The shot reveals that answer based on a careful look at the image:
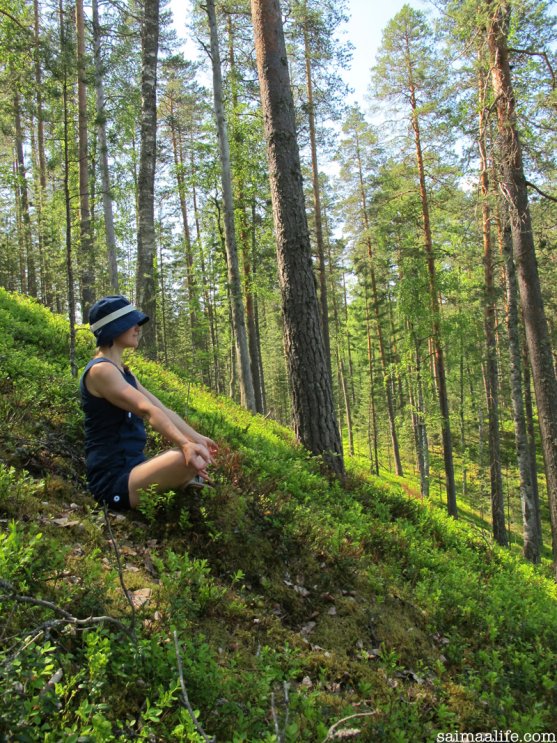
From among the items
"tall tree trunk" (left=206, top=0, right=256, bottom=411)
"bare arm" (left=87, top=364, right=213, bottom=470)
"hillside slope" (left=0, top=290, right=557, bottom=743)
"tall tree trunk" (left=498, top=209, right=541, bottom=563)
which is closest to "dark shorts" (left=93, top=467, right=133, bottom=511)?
"hillside slope" (left=0, top=290, right=557, bottom=743)

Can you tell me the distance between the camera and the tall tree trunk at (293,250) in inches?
259

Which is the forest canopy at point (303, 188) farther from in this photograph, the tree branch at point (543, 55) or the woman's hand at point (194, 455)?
the woman's hand at point (194, 455)

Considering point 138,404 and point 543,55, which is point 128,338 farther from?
point 543,55

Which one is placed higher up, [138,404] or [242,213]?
[242,213]

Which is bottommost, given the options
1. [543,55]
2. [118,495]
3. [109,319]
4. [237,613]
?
[237,613]

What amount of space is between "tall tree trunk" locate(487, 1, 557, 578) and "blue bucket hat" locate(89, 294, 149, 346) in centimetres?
689

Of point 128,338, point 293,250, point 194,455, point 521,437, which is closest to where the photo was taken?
point 194,455

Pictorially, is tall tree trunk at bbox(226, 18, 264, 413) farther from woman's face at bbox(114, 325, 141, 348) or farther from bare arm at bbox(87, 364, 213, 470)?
bare arm at bbox(87, 364, 213, 470)

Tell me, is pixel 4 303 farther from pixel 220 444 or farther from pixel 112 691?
pixel 112 691

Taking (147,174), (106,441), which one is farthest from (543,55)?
(106,441)

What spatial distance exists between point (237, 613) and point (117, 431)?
1644 millimetres

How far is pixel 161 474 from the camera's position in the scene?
3.52m

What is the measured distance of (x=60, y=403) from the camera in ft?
16.4

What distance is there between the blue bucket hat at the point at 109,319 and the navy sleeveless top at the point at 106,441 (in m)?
0.22
